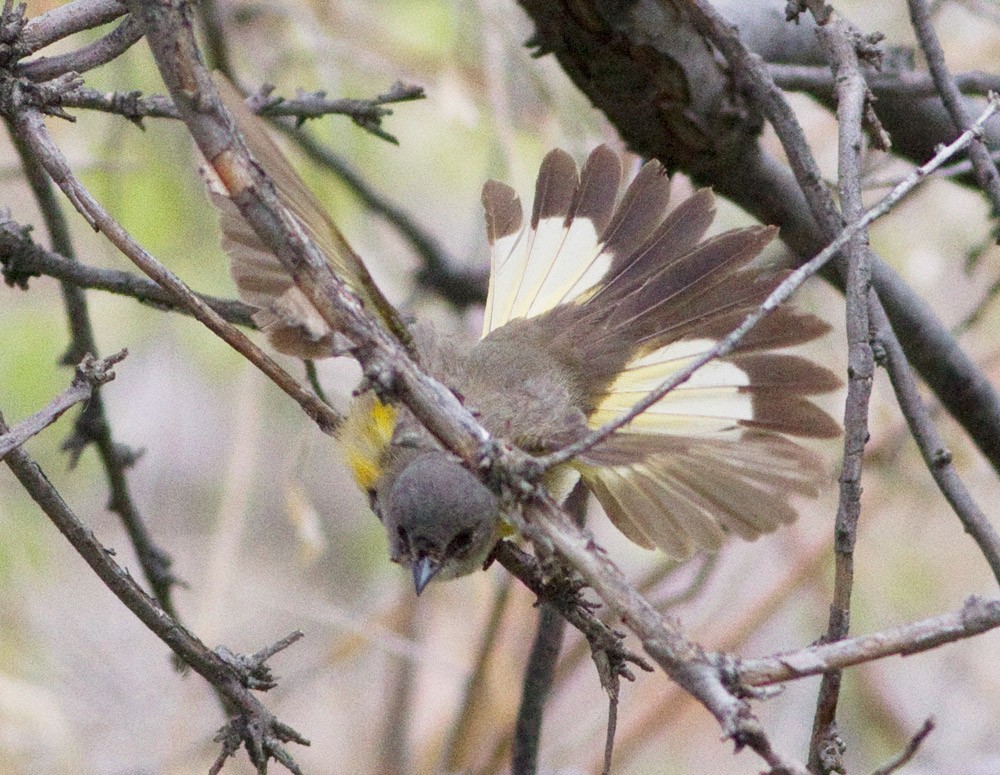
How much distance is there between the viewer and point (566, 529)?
1128 millimetres

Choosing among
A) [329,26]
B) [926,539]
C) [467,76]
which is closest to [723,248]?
[467,76]

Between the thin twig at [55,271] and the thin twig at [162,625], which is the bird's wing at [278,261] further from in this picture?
the thin twig at [162,625]

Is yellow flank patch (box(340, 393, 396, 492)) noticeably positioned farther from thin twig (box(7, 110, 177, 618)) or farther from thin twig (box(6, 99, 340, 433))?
thin twig (box(6, 99, 340, 433))

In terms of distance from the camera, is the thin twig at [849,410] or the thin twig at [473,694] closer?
the thin twig at [849,410]

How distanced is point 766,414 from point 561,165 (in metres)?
0.59

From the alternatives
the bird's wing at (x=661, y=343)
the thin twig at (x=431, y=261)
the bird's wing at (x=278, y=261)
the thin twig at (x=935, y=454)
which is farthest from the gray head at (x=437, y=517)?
the thin twig at (x=431, y=261)

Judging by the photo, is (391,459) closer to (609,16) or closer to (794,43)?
(609,16)

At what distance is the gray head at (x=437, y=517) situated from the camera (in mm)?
1925

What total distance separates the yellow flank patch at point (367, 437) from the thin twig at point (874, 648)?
1.05 m

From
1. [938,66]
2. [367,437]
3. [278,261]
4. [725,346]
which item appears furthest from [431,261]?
[725,346]

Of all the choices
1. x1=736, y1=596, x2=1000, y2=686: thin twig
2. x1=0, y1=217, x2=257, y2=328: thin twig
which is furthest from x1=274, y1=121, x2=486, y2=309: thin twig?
x1=736, y1=596, x2=1000, y2=686: thin twig

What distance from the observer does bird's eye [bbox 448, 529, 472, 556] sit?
1960 millimetres

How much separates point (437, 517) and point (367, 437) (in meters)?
0.24

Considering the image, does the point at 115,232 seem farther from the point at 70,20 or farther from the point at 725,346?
the point at 725,346
